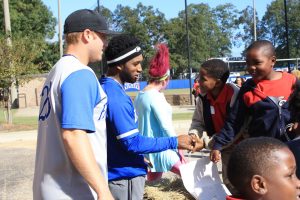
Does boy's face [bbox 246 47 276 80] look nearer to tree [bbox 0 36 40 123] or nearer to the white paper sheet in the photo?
the white paper sheet

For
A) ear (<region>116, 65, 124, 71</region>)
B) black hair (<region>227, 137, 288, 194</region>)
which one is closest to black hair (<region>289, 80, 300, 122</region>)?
black hair (<region>227, 137, 288, 194</region>)

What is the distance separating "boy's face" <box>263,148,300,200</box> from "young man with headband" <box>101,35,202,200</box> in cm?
117

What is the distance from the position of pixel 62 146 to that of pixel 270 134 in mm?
1772

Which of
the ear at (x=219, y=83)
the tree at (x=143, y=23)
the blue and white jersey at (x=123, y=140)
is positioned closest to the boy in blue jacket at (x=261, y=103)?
the ear at (x=219, y=83)

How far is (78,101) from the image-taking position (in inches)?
100

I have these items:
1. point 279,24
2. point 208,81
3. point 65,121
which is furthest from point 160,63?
point 279,24

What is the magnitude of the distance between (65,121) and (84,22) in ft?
2.00

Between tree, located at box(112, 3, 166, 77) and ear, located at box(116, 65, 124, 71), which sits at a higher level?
tree, located at box(112, 3, 166, 77)

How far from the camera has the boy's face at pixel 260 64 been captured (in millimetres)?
3881

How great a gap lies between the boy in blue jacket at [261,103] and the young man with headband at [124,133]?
0.56 metres

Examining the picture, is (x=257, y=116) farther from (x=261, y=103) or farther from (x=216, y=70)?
(x=216, y=70)

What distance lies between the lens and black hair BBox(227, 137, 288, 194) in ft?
7.11

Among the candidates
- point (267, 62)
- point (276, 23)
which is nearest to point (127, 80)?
point (267, 62)

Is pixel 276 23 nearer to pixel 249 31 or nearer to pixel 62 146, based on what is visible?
pixel 249 31
